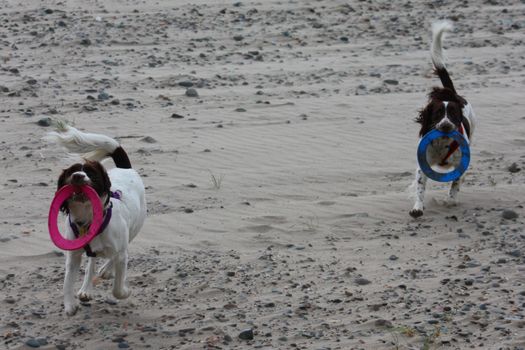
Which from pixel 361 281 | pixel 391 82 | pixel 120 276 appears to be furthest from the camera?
pixel 391 82

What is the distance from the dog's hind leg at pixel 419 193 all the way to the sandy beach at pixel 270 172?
0.17m

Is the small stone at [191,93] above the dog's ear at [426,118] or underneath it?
underneath

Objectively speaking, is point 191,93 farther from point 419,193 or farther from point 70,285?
point 70,285

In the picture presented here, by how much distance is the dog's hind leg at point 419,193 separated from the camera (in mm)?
9188

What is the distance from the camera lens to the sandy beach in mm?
6836

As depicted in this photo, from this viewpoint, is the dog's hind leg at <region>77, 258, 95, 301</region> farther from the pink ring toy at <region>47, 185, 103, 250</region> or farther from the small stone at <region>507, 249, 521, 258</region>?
the small stone at <region>507, 249, 521, 258</region>

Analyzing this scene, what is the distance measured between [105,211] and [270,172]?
166 inches

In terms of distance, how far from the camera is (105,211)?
6.46m

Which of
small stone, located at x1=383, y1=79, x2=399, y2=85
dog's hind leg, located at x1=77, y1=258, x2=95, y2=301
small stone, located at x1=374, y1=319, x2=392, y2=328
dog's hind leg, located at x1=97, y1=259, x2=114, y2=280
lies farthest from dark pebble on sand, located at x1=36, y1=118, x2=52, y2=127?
small stone, located at x1=374, y1=319, x2=392, y2=328

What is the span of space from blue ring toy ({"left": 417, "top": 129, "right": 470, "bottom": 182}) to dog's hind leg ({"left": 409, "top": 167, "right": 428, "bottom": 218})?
0.10m

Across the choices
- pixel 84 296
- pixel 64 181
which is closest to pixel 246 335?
pixel 84 296

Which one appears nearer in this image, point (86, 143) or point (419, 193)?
point (86, 143)

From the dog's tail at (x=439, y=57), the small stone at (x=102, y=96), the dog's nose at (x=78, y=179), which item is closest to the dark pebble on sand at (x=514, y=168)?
the dog's tail at (x=439, y=57)

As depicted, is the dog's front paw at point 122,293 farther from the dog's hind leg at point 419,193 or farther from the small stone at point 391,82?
the small stone at point 391,82
